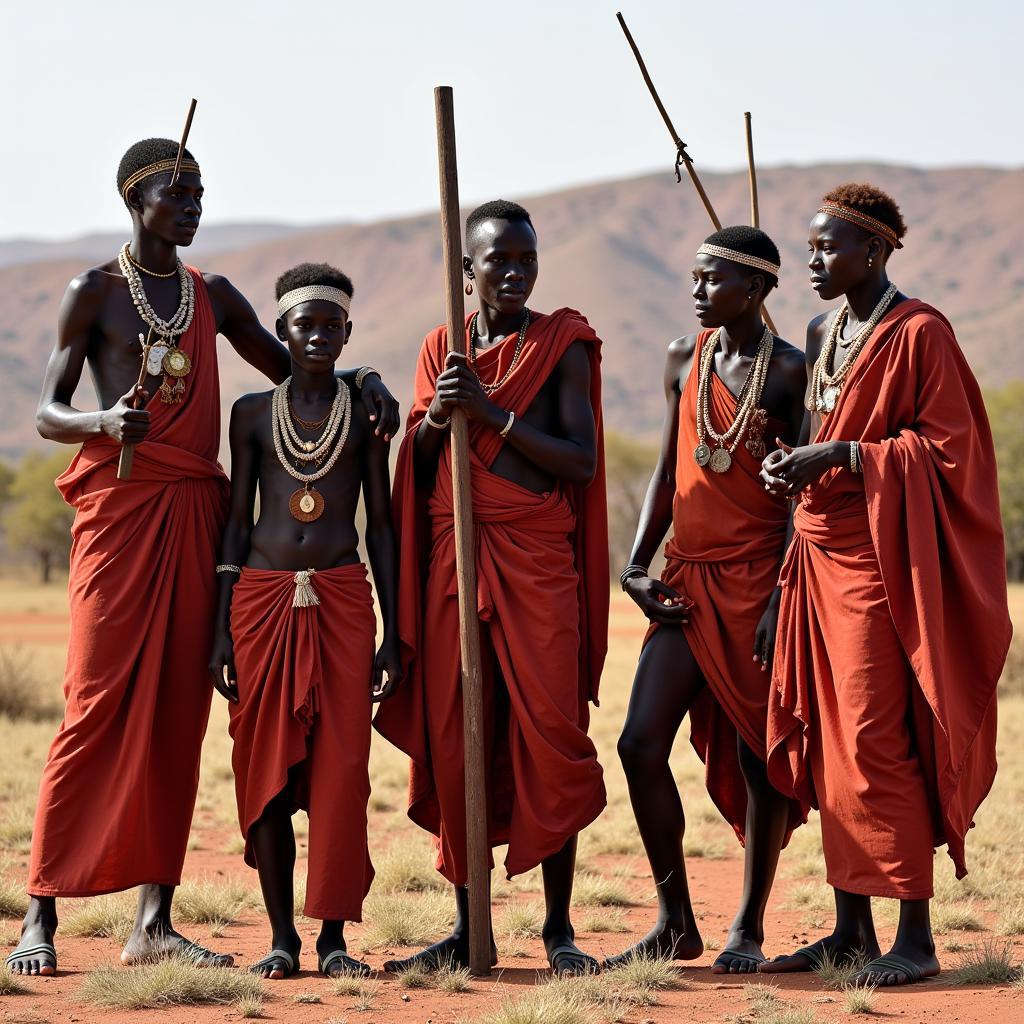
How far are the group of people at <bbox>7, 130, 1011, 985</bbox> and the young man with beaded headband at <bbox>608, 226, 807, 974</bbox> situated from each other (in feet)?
0.04

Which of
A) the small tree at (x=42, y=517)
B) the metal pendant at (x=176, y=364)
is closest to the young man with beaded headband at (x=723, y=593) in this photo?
the metal pendant at (x=176, y=364)

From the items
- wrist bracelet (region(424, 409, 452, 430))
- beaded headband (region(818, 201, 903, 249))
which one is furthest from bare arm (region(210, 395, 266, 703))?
beaded headband (region(818, 201, 903, 249))

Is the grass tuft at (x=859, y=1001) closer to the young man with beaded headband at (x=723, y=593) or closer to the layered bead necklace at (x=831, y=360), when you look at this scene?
the young man with beaded headband at (x=723, y=593)

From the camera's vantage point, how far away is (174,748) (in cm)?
624

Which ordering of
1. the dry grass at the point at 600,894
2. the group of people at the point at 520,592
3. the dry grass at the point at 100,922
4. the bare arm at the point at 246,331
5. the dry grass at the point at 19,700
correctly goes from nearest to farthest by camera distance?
the group of people at the point at 520,592
the bare arm at the point at 246,331
the dry grass at the point at 100,922
the dry grass at the point at 600,894
the dry grass at the point at 19,700

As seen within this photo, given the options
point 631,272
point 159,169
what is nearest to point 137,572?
point 159,169

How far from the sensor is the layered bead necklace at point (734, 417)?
6180 millimetres

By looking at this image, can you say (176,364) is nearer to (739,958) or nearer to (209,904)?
(209,904)

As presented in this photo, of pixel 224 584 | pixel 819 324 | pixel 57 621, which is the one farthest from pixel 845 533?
pixel 57 621

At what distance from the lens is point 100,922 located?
22.5 feet

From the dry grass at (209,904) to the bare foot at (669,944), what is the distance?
2026mm

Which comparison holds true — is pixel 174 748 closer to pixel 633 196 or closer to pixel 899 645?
pixel 899 645

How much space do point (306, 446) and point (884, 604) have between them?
2327mm

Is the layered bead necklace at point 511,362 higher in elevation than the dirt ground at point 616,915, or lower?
higher
